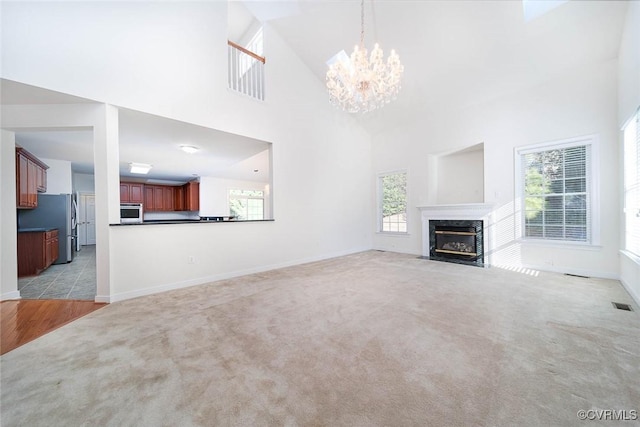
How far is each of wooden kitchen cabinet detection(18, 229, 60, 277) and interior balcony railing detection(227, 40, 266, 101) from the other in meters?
4.40

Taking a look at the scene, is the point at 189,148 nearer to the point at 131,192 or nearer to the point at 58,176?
the point at 58,176

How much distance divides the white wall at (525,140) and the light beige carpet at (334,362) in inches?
45.4

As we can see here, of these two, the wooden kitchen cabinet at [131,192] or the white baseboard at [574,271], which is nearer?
the white baseboard at [574,271]

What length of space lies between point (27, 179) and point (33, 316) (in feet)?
10.2

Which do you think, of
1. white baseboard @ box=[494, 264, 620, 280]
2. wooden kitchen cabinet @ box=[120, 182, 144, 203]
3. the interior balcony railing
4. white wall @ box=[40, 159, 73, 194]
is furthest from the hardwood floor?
white baseboard @ box=[494, 264, 620, 280]

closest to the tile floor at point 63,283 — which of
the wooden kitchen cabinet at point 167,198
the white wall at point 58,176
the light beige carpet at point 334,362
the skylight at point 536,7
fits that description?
the light beige carpet at point 334,362

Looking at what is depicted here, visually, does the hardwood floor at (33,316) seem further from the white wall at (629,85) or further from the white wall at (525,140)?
the white wall at (629,85)

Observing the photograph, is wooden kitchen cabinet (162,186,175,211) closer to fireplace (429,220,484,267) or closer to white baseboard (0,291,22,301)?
white baseboard (0,291,22,301)

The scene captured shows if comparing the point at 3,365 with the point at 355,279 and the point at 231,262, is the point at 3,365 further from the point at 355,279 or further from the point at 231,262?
the point at 355,279

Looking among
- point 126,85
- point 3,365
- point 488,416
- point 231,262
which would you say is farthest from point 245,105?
point 488,416

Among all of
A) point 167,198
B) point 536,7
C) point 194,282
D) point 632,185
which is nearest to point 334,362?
point 194,282

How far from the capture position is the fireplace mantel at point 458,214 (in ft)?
15.5

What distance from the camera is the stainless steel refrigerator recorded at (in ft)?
15.5

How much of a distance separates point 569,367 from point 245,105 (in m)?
4.87
